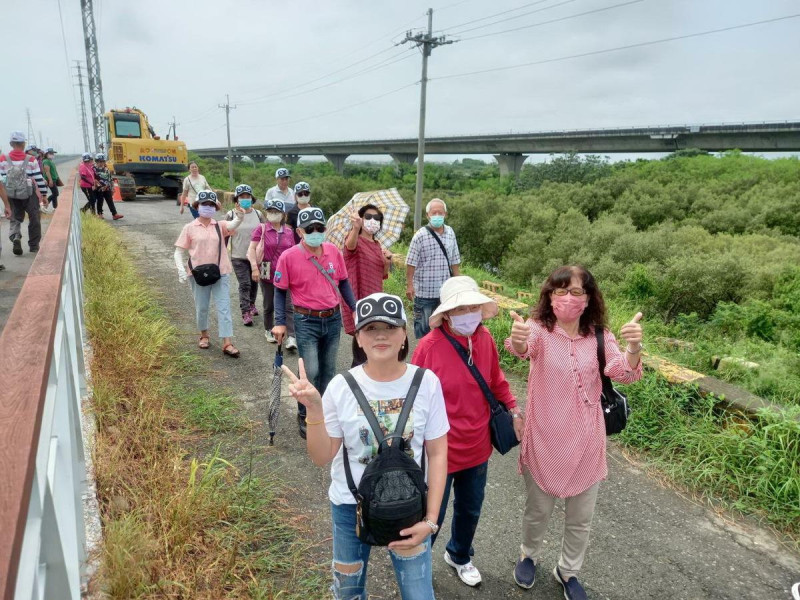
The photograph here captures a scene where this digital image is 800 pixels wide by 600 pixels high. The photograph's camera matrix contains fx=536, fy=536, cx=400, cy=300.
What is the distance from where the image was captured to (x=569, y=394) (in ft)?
8.73

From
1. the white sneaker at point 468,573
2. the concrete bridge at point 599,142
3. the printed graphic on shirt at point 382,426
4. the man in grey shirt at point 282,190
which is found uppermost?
the concrete bridge at point 599,142

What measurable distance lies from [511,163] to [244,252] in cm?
5178

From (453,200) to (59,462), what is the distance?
21547 millimetres

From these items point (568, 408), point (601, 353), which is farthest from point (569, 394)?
point (601, 353)

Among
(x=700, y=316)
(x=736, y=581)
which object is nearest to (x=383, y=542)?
(x=736, y=581)

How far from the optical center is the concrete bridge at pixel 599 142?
36.9 meters

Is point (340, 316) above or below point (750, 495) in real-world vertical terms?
above

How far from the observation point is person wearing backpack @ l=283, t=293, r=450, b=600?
1.97 m

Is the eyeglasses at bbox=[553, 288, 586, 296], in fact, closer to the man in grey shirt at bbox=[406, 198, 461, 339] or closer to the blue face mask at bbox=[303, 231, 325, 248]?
the blue face mask at bbox=[303, 231, 325, 248]

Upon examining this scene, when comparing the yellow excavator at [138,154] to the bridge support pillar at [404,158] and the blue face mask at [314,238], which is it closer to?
the blue face mask at [314,238]

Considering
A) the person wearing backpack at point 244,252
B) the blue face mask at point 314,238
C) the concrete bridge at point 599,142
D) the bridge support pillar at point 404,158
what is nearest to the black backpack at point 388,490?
the blue face mask at point 314,238

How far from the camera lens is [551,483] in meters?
2.68

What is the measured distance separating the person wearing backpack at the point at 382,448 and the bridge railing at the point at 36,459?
80 centimetres

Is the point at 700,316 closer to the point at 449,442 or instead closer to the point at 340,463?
the point at 449,442
